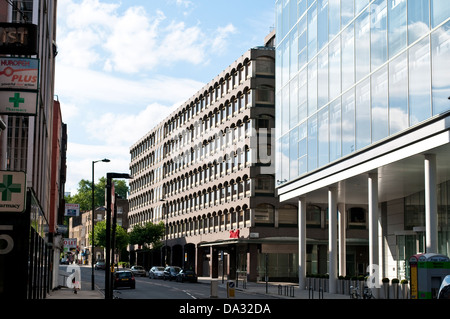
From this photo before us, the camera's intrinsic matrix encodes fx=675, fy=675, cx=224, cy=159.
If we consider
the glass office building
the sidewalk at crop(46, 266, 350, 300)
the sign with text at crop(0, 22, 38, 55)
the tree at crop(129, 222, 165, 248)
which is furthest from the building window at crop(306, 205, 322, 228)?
the sign with text at crop(0, 22, 38, 55)

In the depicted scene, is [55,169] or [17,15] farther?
[55,169]

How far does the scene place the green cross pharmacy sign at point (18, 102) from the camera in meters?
17.3

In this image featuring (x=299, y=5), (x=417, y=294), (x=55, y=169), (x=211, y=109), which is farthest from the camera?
(x=211, y=109)

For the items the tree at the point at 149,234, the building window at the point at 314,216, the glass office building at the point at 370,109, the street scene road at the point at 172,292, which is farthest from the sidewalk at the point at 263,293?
the tree at the point at 149,234

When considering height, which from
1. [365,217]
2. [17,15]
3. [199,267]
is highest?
[17,15]

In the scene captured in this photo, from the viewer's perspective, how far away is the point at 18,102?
17422 millimetres

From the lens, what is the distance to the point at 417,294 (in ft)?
81.9

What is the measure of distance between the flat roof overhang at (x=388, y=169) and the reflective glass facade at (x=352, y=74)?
1.52 ft

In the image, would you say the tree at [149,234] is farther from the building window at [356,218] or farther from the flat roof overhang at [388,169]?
the flat roof overhang at [388,169]

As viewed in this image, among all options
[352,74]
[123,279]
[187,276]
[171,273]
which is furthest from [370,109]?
[171,273]

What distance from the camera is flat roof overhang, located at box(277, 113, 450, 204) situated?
98.5 ft

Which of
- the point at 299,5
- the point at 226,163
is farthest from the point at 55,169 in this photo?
the point at 226,163

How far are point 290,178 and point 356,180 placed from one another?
36.0 feet
